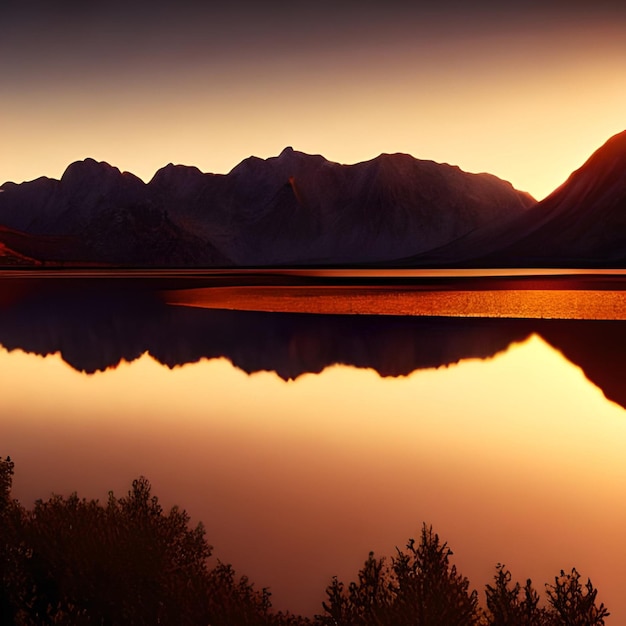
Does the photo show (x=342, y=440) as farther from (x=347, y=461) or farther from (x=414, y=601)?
(x=414, y=601)

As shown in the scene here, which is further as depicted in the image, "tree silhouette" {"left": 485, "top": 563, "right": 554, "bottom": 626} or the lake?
the lake

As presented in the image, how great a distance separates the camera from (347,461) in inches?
721

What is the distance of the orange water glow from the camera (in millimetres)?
12453

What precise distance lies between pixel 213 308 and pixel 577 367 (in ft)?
150

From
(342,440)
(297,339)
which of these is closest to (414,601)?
(342,440)

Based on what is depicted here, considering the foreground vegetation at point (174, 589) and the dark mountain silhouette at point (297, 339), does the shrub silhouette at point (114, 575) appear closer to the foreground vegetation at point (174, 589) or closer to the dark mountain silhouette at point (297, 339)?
the foreground vegetation at point (174, 589)

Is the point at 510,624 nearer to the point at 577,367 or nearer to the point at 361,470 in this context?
the point at 361,470

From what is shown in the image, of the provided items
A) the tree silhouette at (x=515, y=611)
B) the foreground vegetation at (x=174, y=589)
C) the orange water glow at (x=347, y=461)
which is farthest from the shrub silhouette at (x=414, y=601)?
the orange water glow at (x=347, y=461)

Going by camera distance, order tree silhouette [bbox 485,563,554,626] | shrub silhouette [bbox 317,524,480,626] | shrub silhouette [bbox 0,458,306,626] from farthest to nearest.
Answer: shrub silhouette [bbox 0,458,306,626] < tree silhouette [bbox 485,563,554,626] < shrub silhouette [bbox 317,524,480,626]

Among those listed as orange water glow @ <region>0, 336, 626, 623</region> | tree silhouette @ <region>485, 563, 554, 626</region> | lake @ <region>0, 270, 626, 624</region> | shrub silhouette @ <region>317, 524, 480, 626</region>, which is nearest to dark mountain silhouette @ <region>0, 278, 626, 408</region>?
lake @ <region>0, 270, 626, 624</region>

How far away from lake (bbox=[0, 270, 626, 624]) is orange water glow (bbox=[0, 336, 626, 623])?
0.06m

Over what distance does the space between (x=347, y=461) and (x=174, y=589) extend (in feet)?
31.1

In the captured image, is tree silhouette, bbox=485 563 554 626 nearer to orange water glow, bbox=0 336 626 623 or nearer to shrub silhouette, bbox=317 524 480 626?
shrub silhouette, bbox=317 524 480 626

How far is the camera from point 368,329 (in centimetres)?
5106
